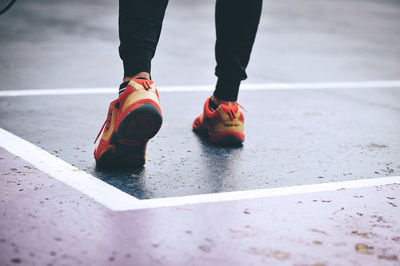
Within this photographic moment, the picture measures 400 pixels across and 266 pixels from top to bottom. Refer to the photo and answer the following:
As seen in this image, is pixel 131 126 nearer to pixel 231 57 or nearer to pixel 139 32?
pixel 139 32

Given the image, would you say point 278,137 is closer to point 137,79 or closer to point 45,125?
A: point 137,79

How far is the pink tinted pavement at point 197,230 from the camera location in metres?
1.71

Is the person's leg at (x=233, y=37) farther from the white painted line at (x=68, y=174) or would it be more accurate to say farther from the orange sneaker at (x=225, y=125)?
the white painted line at (x=68, y=174)

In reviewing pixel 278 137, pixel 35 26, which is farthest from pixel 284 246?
pixel 35 26

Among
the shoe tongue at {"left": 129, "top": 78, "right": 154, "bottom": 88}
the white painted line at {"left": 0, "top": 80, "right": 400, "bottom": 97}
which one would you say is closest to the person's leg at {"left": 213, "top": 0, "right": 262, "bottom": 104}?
the shoe tongue at {"left": 129, "top": 78, "right": 154, "bottom": 88}

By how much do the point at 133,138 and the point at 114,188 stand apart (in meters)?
0.25

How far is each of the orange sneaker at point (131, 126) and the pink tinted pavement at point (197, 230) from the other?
11.6 inches

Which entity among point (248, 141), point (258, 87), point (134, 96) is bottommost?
point (258, 87)

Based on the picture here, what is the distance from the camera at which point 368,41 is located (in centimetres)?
737

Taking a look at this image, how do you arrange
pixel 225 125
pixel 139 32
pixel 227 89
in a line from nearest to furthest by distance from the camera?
pixel 139 32 → pixel 225 125 → pixel 227 89

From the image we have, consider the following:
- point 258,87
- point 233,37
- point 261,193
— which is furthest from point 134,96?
point 258,87

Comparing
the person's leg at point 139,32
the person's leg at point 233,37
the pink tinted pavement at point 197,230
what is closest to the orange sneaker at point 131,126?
the person's leg at point 139,32

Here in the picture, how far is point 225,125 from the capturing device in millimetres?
3010

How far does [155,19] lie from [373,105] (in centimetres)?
211
